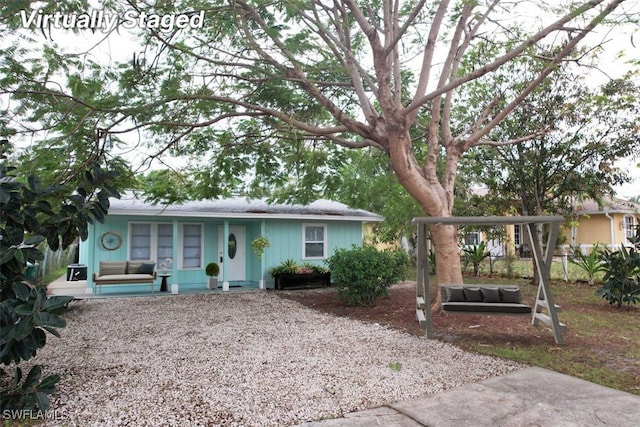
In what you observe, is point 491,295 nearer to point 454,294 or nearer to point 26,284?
point 454,294

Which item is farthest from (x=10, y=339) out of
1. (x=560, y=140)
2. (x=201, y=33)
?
(x=560, y=140)

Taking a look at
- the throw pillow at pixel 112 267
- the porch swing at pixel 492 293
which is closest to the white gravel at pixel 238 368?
the porch swing at pixel 492 293

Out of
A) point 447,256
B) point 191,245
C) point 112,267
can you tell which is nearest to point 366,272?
point 447,256

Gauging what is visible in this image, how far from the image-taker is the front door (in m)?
13.1

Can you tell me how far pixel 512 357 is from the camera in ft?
17.1

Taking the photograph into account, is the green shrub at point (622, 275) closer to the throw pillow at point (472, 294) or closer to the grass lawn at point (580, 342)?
the grass lawn at point (580, 342)

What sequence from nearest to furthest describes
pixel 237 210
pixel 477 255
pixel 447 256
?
pixel 447 256 → pixel 237 210 → pixel 477 255

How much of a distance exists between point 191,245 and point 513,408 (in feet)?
A: 35.8

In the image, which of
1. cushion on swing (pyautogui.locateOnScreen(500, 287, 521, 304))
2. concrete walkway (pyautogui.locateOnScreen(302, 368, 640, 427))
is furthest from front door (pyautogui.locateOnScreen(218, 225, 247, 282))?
concrete walkway (pyautogui.locateOnScreen(302, 368, 640, 427))

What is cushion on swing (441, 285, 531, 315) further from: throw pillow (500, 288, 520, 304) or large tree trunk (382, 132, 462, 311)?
large tree trunk (382, 132, 462, 311)

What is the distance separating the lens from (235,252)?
13586 millimetres

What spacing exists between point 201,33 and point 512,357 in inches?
301

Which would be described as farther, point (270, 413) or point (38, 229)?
point (38, 229)

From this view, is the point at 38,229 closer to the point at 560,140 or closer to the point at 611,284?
the point at 611,284
